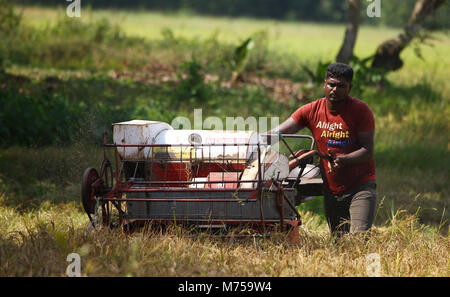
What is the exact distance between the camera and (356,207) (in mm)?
5328

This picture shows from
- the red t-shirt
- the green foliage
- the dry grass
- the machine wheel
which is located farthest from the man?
the green foliage

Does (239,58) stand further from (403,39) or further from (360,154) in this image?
(360,154)

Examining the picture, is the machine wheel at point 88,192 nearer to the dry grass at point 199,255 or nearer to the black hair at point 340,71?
the dry grass at point 199,255

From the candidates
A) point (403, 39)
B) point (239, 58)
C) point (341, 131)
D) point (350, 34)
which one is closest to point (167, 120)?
point (341, 131)

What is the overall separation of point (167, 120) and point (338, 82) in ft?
14.6

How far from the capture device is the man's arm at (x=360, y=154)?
509 cm

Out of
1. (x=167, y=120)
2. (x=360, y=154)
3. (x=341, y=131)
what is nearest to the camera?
(x=360, y=154)

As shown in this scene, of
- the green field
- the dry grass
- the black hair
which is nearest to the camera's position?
the dry grass

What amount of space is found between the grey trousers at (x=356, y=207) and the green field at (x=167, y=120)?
184mm

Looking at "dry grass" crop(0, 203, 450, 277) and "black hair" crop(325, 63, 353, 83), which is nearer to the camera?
"dry grass" crop(0, 203, 450, 277)

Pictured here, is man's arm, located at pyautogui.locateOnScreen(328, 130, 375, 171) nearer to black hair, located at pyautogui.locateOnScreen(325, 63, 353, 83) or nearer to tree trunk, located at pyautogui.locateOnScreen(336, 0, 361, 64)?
black hair, located at pyautogui.locateOnScreen(325, 63, 353, 83)

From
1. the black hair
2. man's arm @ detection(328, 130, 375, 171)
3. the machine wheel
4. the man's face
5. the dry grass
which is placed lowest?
the dry grass

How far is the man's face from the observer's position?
521 cm

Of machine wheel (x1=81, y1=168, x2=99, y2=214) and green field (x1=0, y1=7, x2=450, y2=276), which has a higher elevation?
machine wheel (x1=81, y1=168, x2=99, y2=214)
